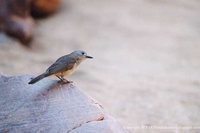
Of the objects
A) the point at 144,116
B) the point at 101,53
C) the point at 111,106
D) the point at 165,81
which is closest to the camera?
the point at 144,116

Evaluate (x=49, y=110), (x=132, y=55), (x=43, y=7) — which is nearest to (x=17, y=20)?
(x=43, y=7)

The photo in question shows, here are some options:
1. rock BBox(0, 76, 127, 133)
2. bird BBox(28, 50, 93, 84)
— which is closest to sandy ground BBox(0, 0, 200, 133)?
bird BBox(28, 50, 93, 84)

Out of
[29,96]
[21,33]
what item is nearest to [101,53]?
[21,33]

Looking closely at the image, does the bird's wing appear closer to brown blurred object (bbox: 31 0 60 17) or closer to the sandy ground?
the sandy ground

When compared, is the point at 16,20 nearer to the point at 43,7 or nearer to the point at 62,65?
the point at 43,7

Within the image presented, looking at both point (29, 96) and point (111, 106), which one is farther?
point (111, 106)

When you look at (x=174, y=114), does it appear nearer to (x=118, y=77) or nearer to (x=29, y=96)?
(x=118, y=77)
